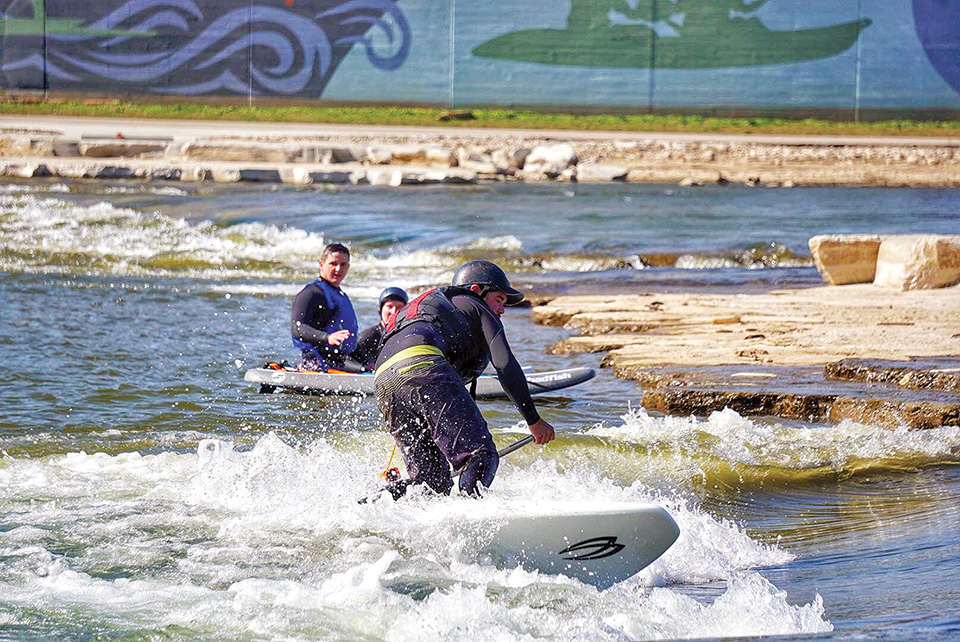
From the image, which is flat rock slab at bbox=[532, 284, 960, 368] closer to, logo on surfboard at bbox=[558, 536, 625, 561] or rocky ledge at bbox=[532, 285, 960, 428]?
rocky ledge at bbox=[532, 285, 960, 428]

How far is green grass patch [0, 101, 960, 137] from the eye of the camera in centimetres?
3566

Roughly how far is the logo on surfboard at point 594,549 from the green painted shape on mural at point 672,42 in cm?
3359

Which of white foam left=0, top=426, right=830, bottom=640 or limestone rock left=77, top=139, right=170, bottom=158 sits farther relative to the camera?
limestone rock left=77, top=139, right=170, bottom=158

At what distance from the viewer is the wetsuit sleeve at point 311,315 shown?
9828mm

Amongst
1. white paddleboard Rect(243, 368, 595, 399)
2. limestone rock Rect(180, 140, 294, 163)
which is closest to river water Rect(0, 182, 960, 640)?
white paddleboard Rect(243, 368, 595, 399)

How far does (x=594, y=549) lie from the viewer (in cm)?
573

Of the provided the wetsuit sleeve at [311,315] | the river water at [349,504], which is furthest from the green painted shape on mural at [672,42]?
the wetsuit sleeve at [311,315]

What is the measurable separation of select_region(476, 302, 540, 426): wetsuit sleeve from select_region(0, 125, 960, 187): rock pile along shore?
20724mm

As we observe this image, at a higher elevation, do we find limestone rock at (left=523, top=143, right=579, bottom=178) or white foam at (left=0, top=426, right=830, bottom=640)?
white foam at (left=0, top=426, right=830, bottom=640)

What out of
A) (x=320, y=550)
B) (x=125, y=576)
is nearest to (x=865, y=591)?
(x=320, y=550)

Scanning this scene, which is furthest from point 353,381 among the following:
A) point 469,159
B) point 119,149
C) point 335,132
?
point 335,132

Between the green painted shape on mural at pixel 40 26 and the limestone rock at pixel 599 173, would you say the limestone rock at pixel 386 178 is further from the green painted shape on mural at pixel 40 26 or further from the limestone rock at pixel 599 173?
the green painted shape on mural at pixel 40 26

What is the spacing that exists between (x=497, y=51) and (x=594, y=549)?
3374 cm

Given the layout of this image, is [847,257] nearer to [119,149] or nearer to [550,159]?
[550,159]
